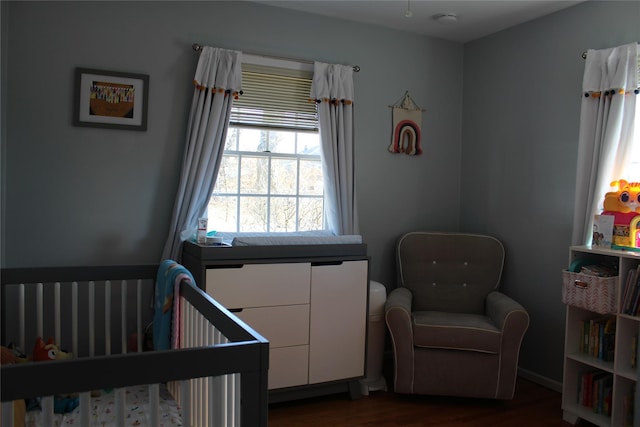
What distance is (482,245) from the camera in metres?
3.37

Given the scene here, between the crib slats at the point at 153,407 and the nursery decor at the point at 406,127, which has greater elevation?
the nursery decor at the point at 406,127

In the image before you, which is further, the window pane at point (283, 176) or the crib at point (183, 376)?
the window pane at point (283, 176)

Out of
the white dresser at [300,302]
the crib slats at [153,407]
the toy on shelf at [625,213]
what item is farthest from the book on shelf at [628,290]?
the crib slats at [153,407]

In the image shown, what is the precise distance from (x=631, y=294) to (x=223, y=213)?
218 cm

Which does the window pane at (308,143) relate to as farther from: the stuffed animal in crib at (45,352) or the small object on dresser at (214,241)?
the stuffed animal in crib at (45,352)

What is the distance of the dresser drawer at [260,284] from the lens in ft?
8.65

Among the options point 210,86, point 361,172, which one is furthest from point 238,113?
point 361,172

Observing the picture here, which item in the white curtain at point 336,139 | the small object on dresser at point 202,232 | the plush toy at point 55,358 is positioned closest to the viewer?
the plush toy at point 55,358

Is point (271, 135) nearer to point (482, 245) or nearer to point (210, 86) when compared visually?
point (210, 86)

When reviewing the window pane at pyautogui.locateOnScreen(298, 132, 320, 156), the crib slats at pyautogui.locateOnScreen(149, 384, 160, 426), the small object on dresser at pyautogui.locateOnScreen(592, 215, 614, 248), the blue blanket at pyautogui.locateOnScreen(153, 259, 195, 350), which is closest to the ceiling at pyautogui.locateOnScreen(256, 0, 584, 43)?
the window pane at pyautogui.locateOnScreen(298, 132, 320, 156)

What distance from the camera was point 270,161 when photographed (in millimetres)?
3312

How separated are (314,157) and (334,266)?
0.83 m

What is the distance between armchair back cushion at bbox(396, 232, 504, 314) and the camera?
131 inches

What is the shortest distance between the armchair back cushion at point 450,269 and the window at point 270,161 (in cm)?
64
